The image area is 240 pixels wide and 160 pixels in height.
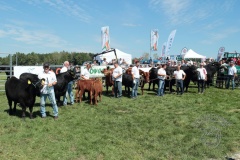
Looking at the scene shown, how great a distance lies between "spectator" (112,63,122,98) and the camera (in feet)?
40.2

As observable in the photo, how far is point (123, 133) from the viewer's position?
6.81 m

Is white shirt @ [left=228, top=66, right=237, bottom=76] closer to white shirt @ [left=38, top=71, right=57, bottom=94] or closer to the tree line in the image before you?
white shirt @ [left=38, top=71, right=57, bottom=94]

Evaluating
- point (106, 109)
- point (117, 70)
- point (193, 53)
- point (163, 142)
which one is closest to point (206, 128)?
point (163, 142)

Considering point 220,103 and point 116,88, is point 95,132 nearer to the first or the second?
point 116,88

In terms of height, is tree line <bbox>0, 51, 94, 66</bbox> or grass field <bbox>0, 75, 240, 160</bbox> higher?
tree line <bbox>0, 51, 94, 66</bbox>

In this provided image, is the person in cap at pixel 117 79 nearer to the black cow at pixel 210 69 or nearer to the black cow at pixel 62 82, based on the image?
the black cow at pixel 62 82

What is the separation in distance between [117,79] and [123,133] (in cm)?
578

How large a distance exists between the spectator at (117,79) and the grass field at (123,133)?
2437 mm

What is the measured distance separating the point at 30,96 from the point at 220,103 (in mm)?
7919

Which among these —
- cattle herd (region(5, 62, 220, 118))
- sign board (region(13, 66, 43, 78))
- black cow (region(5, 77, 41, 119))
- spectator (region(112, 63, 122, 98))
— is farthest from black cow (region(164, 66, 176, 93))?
black cow (region(5, 77, 41, 119))

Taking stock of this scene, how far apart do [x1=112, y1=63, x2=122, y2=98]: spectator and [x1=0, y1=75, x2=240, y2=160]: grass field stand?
2.44 meters

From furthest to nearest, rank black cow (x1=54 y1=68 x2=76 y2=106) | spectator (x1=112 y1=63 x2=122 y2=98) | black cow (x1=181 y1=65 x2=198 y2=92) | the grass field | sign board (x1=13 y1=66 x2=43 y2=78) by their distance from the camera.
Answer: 1. sign board (x1=13 y1=66 x2=43 y2=78)
2. black cow (x1=181 y1=65 x2=198 y2=92)
3. spectator (x1=112 y1=63 x2=122 y2=98)
4. black cow (x1=54 y1=68 x2=76 y2=106)
5. the grass field

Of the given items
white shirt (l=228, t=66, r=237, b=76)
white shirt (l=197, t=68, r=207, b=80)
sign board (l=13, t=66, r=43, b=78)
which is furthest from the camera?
white shirt (l=228, t=66, r=237, b=76)

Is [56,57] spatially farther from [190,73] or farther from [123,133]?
[123,133]
